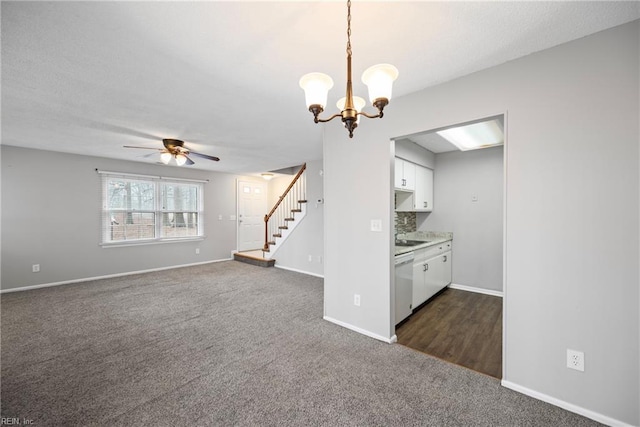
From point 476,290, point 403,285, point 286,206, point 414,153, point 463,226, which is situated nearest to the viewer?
point 403,285

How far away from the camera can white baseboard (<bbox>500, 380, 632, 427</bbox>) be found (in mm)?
1608

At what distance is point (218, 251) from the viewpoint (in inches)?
274

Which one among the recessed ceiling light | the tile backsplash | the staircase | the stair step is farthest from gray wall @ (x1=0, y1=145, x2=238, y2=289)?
the recessed ceiling light

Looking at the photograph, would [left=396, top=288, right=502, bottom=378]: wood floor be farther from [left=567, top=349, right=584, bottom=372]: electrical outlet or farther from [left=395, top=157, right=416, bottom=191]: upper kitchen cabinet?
[left=395, top=157, right=416, bottom=191]: upper kitchen cabinet

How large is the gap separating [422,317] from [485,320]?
72 centimetres

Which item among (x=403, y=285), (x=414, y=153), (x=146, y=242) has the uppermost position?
(x=414, y=153)

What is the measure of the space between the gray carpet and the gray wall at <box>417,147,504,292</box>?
2507 mm

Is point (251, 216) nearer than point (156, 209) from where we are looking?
No

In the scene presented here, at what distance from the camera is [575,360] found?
173 centimetres

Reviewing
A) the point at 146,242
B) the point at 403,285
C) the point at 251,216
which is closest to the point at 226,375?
the point at 403,285

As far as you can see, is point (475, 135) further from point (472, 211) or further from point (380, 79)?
point (380, 79)

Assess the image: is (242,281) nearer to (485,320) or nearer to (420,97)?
(485,320)

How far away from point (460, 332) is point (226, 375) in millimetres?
2412

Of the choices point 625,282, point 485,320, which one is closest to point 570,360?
point 625,282
